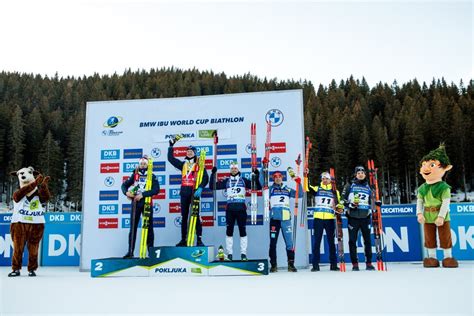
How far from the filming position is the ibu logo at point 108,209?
330 inches

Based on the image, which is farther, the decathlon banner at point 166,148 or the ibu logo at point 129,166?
the ibu logo at point 129,166

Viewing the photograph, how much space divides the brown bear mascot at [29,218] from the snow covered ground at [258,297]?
5.97ft

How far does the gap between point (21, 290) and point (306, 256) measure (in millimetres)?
4581

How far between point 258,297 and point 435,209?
4427 millimetres

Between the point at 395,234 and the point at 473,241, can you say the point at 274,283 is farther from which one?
the point at 473,241

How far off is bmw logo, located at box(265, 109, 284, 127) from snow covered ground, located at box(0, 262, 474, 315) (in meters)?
3.58

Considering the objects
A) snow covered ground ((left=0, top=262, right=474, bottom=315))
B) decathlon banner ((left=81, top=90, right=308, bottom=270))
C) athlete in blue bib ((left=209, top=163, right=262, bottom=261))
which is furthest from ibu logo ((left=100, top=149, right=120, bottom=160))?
snow covered ground ((left=0, top=262, right=474, bottom=315))

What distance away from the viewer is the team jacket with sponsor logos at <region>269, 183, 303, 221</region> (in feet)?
23.6

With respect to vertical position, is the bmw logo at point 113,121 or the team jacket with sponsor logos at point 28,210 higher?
the bmw logo at point 113,121

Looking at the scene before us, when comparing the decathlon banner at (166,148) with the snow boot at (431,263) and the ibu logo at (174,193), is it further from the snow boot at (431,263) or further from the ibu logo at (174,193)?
the snow boot at (431,263)

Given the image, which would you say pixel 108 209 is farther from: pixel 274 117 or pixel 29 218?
pixel 274 117

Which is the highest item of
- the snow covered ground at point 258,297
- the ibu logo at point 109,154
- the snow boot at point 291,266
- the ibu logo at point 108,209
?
the ibu logo at point 109,154

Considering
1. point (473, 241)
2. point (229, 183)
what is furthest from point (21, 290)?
point (473, 241)

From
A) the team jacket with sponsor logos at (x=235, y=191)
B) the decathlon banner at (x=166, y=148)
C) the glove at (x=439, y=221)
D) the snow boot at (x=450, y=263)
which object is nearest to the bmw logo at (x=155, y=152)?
the decathlon banner at (x=166, y=148)
